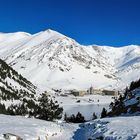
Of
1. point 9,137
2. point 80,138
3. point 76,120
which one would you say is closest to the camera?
point 9,137

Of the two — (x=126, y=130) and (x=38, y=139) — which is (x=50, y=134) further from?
(x=126, y=130)

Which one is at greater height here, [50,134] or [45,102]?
[45,102]

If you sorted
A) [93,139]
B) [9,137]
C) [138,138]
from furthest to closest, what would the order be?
[93,139], [9,137], [138,138]

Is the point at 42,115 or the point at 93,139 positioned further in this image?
the point at 42,115

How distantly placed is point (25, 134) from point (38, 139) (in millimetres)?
1698

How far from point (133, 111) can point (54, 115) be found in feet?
155

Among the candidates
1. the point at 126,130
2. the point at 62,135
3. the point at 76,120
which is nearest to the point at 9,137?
the point at 126,130

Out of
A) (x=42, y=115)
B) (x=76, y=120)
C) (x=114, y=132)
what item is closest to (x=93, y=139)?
(x=114, y=132)

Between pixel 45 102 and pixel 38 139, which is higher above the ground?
pixel 45 102

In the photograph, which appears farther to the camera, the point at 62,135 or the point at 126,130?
the point at 62,135

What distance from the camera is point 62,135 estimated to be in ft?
166

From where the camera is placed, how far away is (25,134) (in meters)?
41.0

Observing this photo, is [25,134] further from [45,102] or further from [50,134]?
[45,102]

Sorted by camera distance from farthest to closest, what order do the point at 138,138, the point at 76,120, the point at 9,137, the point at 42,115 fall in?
the point at 76,120 < the point at 42,115 < the point at 9,137 < the point at 138,138
